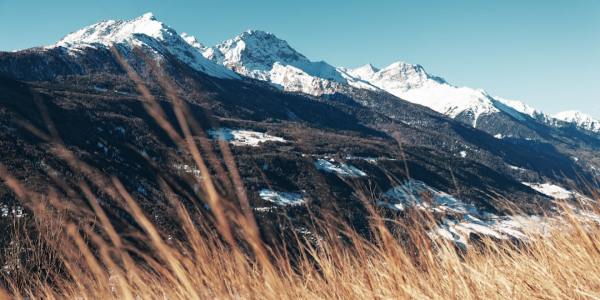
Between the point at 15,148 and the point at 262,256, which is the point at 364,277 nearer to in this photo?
the point at 262,256

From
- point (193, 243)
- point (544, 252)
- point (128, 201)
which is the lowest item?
point (193, 243)

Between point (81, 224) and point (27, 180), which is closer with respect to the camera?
point (81, 224)

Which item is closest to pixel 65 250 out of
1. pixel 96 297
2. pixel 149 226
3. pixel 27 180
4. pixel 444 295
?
pixel 96 297

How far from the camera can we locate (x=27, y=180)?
464 ft

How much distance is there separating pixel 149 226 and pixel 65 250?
152 cm

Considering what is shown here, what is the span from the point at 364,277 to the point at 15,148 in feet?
657

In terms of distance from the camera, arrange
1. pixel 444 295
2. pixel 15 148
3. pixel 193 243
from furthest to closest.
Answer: pixel 15 148
pixel 193 243
pixel 444 295

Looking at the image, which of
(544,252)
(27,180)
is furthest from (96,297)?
(27,180)

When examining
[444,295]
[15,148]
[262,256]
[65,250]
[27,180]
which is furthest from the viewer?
[15,148]

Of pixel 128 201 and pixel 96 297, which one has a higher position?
pixel 128 201

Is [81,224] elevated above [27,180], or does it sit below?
above

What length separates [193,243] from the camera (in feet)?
11.4

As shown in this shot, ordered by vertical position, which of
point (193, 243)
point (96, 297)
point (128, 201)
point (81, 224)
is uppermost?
point (128, 201)

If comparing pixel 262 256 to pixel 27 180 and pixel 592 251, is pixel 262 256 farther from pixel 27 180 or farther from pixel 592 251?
pixel 27 180
